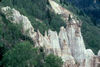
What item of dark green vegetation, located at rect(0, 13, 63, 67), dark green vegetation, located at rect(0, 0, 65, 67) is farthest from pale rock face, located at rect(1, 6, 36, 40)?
dark green vegetation, located at rect(0, 13, 63, 67)

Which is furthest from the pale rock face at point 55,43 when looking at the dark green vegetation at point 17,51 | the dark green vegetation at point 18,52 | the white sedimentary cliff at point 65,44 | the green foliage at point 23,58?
the green foliage at point 23,58

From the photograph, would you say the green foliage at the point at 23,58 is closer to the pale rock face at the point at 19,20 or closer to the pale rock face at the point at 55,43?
the pale rock face at the point at 55,43

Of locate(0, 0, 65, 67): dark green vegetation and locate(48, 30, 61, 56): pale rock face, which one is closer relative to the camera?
locate(0, 0, 65, 67): dark green vegetation

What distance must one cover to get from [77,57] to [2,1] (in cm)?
2606

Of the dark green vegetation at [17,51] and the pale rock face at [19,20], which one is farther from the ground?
the pale rock face at [19,20]

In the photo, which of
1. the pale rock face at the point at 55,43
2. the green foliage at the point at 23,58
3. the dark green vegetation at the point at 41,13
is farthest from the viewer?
the dark green vegetation at the point at 41,13

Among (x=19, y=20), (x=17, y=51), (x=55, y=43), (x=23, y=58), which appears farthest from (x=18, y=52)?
(x=19, y=20)

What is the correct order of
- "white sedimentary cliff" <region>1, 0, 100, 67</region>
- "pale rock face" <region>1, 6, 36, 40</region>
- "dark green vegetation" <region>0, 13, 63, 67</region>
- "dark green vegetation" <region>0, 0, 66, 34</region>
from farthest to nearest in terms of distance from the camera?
"dark green vegetation" <region>0, 0, 66, 34</region>
"pale rock face" <region>1, 6, 36, 40</region>
"white sedimentary cliff" <region>1, 0, 100, 67</region>
"dark green vegetation" <region>0, 13, 63, 67</region>

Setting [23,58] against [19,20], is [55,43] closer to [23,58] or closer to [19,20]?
[19,20]

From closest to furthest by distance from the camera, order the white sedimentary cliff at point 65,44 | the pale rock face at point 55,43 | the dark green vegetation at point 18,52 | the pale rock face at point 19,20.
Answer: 1. the dark green vegetation at point 18,52
2. the white sedimentary cliff at point 65,44
3. the pale rock face at point 55,43
4. the pale rock face at point 19,20

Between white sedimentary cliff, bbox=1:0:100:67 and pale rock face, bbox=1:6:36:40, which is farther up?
pale rock face, bbox=1:6:36:40

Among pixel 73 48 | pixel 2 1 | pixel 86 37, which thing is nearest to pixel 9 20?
pixel 73 48

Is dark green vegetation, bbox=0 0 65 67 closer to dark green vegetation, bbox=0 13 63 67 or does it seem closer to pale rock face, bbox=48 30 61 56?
dark green vegetation, bbox=0 13 63 67

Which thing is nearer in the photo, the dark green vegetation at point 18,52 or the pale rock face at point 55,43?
the dark green vegetation at point 18,52
